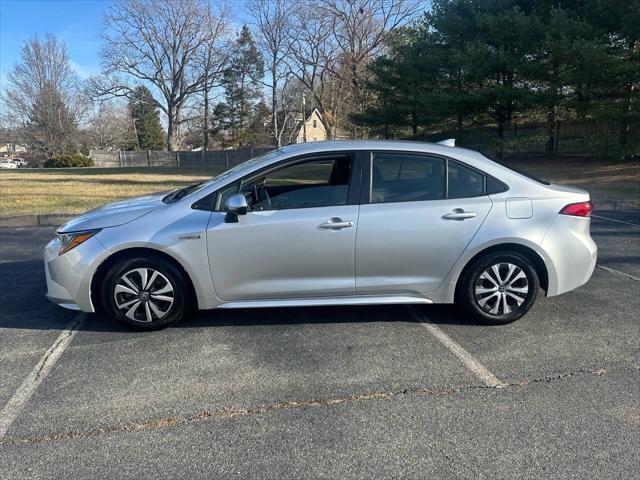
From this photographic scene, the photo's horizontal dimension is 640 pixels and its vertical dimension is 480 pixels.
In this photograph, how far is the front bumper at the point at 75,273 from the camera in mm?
3748

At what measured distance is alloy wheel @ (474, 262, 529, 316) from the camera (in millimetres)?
3967

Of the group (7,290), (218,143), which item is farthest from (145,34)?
(7,290)

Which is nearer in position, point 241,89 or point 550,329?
point 550,329

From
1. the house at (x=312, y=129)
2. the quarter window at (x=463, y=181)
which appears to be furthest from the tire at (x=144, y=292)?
the house at (x=312, y=129)

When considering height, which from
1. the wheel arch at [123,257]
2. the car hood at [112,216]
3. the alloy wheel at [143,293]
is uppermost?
the car hood at [112,216]

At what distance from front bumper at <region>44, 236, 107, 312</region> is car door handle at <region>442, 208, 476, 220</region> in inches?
110

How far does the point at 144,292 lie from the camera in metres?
3.80

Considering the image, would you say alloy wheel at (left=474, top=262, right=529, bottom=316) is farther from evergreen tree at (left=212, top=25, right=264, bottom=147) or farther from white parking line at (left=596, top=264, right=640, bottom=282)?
evergreen tree at (left=212, top=25, right=264, bottom=147)

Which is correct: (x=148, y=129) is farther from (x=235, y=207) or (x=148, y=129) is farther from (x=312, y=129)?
(x=235, y=207)

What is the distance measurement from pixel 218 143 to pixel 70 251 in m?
61.4

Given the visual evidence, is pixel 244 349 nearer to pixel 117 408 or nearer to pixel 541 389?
pixel 117 408

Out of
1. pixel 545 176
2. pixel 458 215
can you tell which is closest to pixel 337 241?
pixel 458 215

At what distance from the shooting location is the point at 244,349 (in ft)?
11.9

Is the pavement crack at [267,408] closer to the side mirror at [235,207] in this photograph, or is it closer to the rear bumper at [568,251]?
the rear bumper at [568,251]
